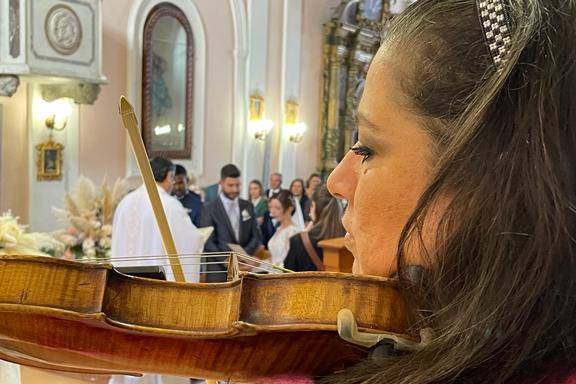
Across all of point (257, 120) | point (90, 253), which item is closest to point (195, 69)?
point (257, 120)

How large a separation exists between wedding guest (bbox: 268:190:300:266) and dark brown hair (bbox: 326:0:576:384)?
4422 mm

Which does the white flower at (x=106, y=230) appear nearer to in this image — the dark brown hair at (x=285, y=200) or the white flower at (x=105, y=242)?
the white flower at (x=105, y=242)

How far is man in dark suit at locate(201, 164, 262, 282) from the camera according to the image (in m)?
5.50

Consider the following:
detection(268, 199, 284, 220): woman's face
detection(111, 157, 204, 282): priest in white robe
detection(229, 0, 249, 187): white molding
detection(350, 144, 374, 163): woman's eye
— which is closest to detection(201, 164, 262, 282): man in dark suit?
detection(268, 199, 284, 220): woman's face

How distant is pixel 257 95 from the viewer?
9688mm

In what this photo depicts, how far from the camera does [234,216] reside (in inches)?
228

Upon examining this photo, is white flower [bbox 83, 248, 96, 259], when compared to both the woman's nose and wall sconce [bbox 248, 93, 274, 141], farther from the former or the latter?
wall sconce [bbox 248, 93, 274, 141]

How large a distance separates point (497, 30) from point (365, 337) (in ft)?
1.07

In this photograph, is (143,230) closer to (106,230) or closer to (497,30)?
(106,230)

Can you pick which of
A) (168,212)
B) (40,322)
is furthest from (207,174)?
(40,322)

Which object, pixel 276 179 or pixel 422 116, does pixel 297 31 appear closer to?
pixel 276 179

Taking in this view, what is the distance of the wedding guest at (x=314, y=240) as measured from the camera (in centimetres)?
427

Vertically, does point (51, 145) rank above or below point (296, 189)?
above

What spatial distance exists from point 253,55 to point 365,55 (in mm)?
3447
